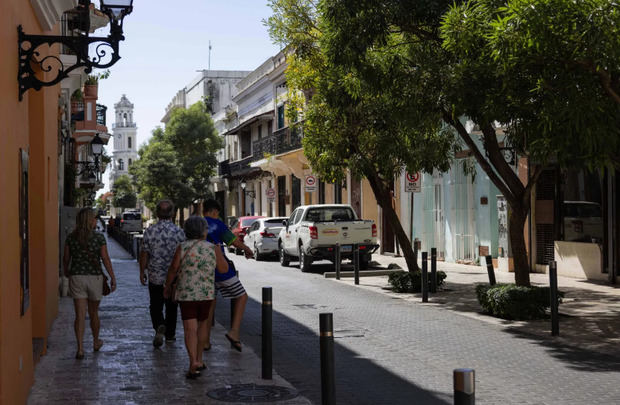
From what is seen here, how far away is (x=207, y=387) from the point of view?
7.92 m

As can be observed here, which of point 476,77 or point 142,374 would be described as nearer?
point 142,374

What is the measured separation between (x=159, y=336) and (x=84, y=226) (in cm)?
162

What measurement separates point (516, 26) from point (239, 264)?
1850 cm

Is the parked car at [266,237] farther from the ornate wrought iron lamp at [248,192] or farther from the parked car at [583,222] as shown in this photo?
the ornate wrought iron lamp at [248,192]

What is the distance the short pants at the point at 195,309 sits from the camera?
842cm

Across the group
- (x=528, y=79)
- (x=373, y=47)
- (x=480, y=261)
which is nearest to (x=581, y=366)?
(x=528, y=79)

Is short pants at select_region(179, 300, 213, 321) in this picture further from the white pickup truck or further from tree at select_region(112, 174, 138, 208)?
tree at select_region(112, 174, 138, 208)

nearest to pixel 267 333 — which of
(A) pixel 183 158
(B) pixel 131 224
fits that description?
(A) pixel 183 158

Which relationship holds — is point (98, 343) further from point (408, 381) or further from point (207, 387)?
point (408, 381)

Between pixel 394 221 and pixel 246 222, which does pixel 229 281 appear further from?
pixel 246 222

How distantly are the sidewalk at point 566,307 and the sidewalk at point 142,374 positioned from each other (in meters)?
4.21

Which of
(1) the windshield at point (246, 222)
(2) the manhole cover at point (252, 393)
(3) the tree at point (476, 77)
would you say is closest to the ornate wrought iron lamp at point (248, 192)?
(1) the windshield at point (246, 222)

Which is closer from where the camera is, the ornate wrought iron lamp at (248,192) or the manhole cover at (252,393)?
the manhole cover at (252,393)

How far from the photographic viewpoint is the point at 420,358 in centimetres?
973
